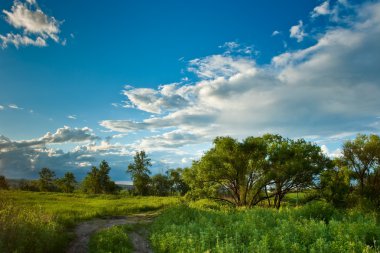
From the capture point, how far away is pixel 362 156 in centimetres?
4731

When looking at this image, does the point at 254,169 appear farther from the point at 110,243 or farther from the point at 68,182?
the point at 68,182

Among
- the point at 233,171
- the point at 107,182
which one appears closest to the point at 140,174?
the point at 107,182

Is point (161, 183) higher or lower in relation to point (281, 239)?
higher

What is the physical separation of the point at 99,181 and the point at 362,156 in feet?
209

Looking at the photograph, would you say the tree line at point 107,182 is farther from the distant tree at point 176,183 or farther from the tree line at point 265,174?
the tree line at point 265,174

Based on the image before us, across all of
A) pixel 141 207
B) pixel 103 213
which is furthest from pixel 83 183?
pixel 103 213

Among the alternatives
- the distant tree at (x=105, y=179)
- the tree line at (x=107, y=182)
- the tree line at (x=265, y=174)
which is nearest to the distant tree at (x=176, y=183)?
the tree line at (x=107, y=182)

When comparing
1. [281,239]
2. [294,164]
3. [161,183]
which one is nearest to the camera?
[281,239]

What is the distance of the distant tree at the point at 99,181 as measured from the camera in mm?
86938

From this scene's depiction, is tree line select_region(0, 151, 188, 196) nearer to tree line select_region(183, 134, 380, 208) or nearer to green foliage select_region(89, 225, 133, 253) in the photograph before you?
tree line select_region(183, 134, 380, 208)

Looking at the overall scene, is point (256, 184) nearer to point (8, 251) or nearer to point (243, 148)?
point (243, 148)

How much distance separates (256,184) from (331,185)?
817 cm

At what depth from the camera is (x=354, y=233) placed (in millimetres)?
15680

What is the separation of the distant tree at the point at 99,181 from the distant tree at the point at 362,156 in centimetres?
6007
